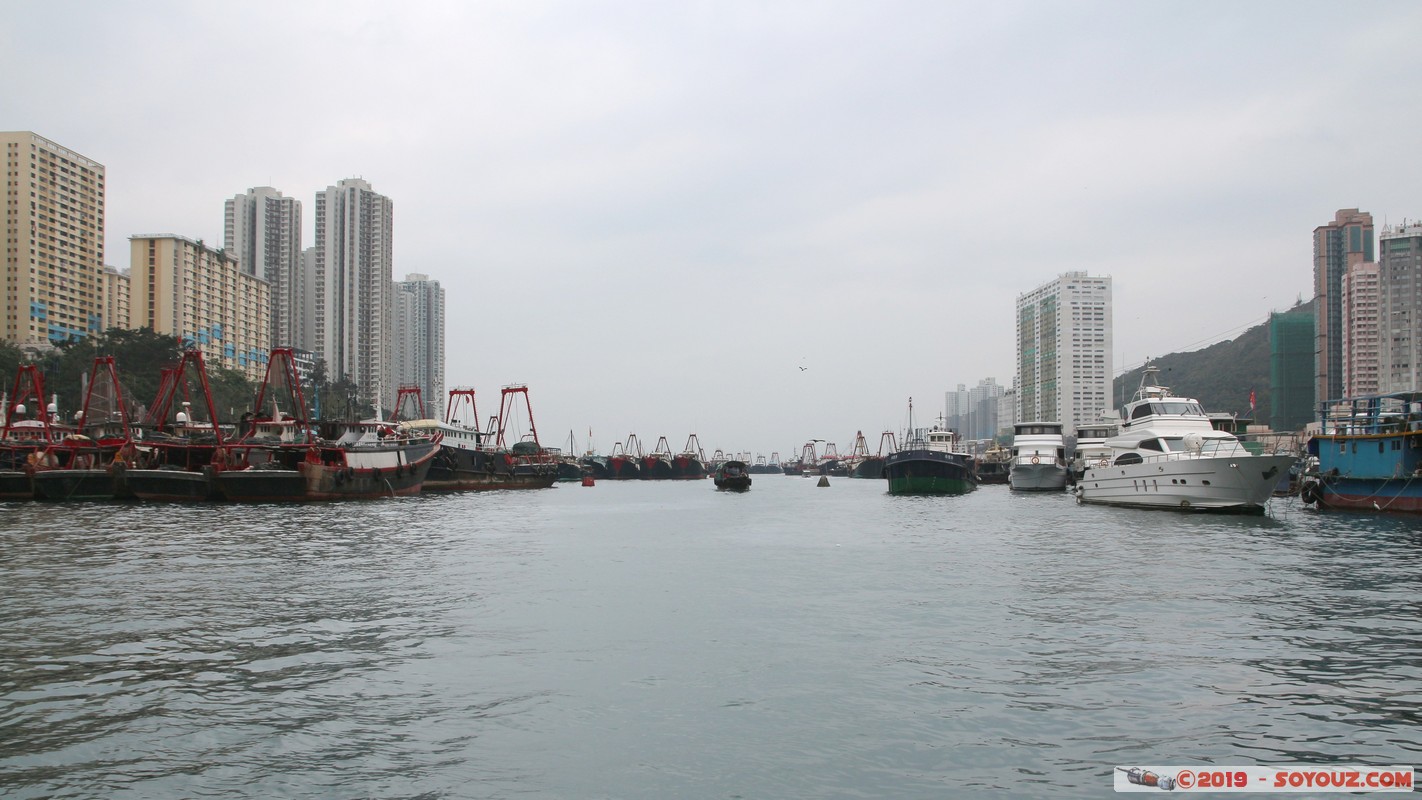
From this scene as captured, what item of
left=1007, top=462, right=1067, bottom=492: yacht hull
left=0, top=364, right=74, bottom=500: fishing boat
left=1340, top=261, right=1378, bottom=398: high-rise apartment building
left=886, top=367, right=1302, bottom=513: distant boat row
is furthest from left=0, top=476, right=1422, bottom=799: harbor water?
left=1340, top=261, right=1378, bottom=398: high-rise apartment building

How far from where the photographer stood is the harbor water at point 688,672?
27.4ft

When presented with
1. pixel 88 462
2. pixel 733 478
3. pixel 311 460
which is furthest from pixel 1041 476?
pixel 88 462

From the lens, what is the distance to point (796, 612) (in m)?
16.5

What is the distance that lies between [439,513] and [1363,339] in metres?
124

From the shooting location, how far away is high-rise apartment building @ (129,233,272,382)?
5453 inches

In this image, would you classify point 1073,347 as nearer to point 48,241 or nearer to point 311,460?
point 311,460

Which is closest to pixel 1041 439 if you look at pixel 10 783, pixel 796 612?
pixel 796 612

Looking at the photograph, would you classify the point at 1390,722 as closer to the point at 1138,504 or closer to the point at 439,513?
the point at 1138,504

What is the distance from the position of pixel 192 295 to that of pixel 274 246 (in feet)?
120

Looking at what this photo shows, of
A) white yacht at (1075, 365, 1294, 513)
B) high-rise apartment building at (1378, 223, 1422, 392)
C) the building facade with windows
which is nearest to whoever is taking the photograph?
white yacht at (1075, 365, 1294, 513)

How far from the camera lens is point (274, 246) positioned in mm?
174875

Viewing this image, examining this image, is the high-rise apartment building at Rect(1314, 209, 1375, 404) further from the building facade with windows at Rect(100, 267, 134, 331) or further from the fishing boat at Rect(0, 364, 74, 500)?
the building facade with windows at Rect(100, 267, 134, 331)

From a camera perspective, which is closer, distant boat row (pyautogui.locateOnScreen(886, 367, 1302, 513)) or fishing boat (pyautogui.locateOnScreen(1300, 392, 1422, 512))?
distant boat row (pyautogui.locateOnScreen(886, 367, 1302, 513))

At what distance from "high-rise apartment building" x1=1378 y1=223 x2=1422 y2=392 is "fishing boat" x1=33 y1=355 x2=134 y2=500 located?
120 meters
